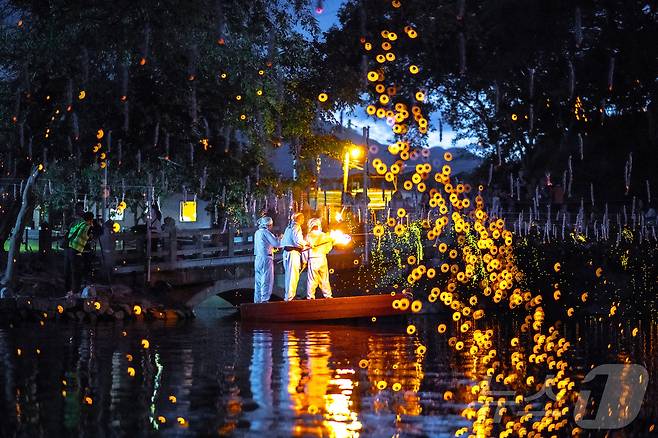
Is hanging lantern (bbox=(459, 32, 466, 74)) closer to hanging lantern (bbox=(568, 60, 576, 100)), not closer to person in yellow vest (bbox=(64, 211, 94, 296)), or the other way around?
hanging lantern (bbox=(568, 60, 576, 100))

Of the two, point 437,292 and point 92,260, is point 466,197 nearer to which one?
point 437,292

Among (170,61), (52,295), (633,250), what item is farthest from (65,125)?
(633,250)

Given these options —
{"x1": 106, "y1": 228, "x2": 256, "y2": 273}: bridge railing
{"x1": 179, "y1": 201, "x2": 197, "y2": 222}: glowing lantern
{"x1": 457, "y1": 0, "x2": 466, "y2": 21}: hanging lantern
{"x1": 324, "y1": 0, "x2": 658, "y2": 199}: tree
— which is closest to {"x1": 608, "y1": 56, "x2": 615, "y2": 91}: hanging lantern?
{"x1": 324, "y1": 0, "x2": 658, "y2": 199}: tree

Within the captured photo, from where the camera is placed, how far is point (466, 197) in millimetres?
36812

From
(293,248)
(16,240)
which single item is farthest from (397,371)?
(16,240)

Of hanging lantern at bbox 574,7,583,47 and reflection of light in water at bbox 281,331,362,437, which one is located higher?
hanging lantern at bbox 574,7,583,47

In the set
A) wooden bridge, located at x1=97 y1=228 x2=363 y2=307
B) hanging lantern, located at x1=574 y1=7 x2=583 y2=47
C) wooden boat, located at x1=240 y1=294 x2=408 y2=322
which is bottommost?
A: wooden boat, located at x1=240 y1=294 x2=408 y2=322

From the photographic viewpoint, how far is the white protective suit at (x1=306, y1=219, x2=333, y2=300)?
81.6 ft

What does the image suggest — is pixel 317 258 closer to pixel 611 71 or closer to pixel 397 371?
pixel 611 71

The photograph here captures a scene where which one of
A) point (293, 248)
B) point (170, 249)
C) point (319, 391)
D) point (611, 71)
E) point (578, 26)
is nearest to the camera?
point (319, 391)

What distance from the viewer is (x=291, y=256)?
2562cm

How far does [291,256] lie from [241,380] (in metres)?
11.7

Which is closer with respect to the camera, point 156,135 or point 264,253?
point 156,135

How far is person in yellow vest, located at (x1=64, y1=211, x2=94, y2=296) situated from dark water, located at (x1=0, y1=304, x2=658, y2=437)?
2606 millimetres
